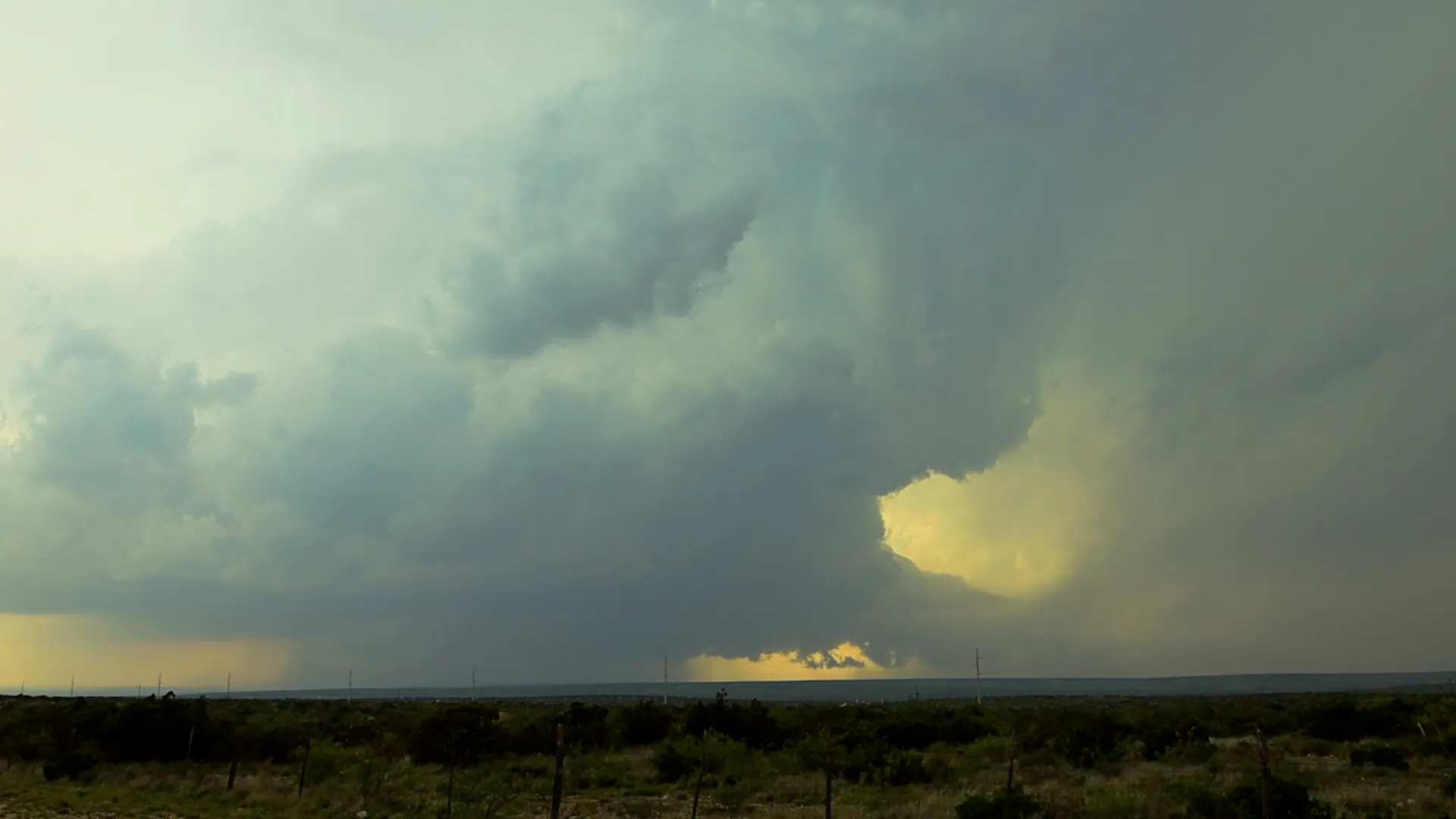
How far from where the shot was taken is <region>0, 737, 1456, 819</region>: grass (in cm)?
2877

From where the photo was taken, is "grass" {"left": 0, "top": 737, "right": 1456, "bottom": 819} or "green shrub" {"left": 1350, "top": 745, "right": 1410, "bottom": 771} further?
"green shrub" {"left": 1350, "top": 745, "right": 1410, "bottom": 771}

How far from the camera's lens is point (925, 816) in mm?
27125

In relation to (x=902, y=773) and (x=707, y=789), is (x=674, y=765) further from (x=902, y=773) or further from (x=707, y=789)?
(x=902, y=773)

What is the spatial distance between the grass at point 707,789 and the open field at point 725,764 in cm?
16

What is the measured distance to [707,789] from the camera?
35594 mm

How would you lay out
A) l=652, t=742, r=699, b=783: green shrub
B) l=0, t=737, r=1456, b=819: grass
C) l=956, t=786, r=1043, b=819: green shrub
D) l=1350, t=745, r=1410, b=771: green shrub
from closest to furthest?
1. l=956, t=786, r=1043, b=819: green shrub
2. l=0, t=737, r=1456, b=819: grass
3. l=1350, t=745, r=1410, b=771: green shrub
4. l=652, t=742, r=699, b=783: green shrub

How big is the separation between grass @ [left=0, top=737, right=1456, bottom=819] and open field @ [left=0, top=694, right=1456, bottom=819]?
0.54 feet

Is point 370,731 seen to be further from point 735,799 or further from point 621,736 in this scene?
point 735,799

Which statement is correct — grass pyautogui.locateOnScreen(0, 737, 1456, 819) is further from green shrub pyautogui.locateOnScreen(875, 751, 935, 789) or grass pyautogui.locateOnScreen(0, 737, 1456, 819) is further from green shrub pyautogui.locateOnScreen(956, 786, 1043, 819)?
green shrub pyautogui.locateOnScreen(956, 786, 1043, 819)

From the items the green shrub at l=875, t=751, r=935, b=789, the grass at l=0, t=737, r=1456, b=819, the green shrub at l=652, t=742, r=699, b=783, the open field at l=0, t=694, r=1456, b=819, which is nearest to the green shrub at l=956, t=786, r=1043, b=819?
the open field at l=0, t=694, r=1456, b=819

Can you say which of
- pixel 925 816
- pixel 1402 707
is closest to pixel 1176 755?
pixel 925 816

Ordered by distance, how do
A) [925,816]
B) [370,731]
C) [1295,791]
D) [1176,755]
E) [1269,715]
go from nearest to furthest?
[1295,791]
[925,816]
[1176,755]
[370,731]
[1269,715]

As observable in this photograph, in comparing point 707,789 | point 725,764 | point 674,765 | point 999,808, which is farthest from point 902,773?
point 999,808

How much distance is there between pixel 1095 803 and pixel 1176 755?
17.1 metres
